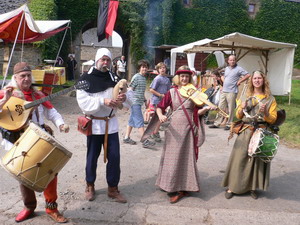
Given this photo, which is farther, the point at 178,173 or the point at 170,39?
the point at 170,39

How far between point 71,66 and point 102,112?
16.9 meters

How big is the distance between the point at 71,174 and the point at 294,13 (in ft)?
75.5

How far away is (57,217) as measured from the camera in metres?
3.29

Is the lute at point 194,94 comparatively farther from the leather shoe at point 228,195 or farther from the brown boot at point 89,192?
the brown boot at point 89,192

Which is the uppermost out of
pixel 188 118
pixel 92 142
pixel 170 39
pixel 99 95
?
pixel 170 39

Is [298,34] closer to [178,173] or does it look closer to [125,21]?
[125,21]

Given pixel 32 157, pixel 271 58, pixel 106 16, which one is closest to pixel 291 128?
pixel 106 16

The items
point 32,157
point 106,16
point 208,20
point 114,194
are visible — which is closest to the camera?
point 32,157

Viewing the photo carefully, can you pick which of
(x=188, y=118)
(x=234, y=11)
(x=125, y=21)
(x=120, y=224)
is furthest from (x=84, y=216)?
(x=234, y=11)

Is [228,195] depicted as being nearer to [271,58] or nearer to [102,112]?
[102,112]

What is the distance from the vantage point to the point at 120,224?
10.9 feet

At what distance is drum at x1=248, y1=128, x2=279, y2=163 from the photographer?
3.64m

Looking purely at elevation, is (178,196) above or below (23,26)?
below

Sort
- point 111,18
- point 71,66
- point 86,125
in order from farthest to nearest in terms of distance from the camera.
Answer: point 71,66 < point 111,18 < point 86,125
